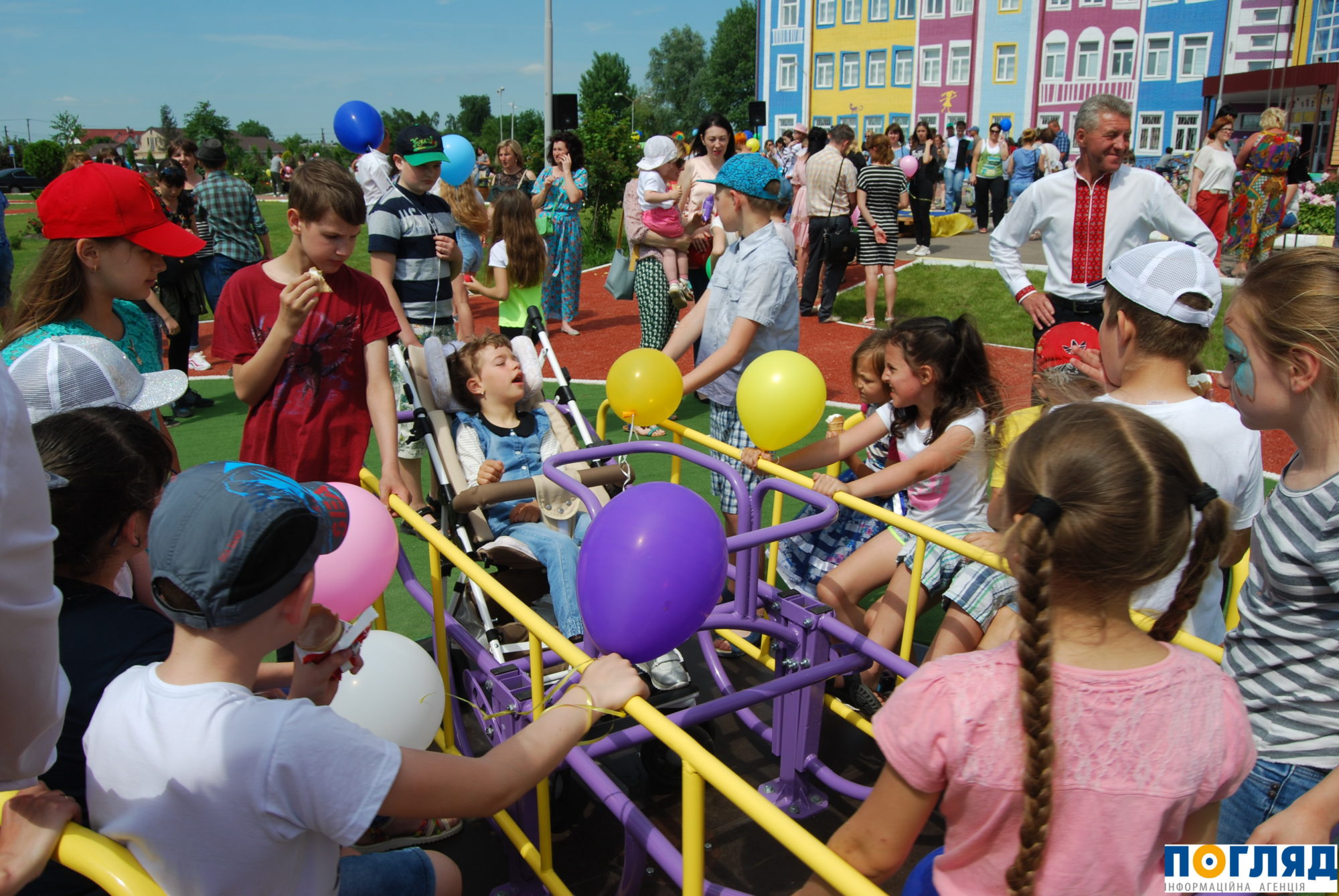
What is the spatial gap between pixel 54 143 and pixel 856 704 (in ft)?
161

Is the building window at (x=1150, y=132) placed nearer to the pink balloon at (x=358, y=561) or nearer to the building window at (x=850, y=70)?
the building window at (x=850, y=70)

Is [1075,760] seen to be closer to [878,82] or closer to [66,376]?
[66,376]

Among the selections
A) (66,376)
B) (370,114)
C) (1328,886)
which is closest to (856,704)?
(1328,886)

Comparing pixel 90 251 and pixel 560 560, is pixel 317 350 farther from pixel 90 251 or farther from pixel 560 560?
pixel 560 560

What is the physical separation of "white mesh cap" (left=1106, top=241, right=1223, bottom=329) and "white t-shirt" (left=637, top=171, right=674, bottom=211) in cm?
716

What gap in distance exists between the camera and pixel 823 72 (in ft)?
148

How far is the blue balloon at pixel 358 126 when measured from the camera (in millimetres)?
8234

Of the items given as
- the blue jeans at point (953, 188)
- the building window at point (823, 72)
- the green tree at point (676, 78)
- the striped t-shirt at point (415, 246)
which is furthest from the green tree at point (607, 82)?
the striped t-shirt at point (415, 246)

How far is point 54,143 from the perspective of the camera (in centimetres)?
4056

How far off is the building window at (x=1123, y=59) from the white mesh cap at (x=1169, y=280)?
42080 millimetres

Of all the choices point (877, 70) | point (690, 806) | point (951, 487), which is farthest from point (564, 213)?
point (877, 70)

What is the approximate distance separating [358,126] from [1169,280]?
7.58m

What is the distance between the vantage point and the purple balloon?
2139 millimetres

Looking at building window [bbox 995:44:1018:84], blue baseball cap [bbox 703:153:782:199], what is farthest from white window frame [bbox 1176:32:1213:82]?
blue baseball cap [bbox 703:153:782:199]
